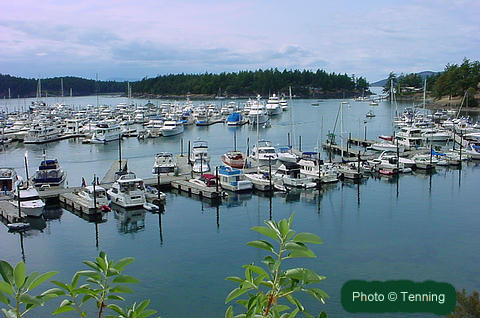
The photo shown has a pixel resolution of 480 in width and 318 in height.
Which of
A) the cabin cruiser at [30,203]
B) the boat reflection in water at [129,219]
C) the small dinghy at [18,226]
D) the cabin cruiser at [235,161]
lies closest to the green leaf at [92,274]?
the boat reflection in water at [129,219]

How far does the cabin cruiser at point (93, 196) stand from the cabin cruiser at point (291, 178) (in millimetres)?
10487

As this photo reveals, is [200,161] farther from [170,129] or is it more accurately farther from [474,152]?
[170,129]

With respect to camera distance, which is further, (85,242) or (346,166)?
(346,166)

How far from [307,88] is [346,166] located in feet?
417

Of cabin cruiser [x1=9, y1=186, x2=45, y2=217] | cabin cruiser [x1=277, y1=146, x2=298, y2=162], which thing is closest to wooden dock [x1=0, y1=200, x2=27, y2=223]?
cabin cruiser [x1=9, y1=186, x2=45, y2=217]

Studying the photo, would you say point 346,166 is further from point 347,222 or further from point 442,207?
point 347,222

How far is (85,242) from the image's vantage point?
21.7 meters

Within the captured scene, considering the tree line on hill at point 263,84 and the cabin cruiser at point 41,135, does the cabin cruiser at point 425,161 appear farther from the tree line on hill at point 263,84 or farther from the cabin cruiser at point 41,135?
the tree line on hill at point 263,84

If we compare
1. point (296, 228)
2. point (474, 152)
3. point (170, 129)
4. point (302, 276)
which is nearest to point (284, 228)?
point (302, 276)

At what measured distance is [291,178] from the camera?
1243 inches

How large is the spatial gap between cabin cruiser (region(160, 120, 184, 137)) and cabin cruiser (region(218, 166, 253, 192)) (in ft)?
105

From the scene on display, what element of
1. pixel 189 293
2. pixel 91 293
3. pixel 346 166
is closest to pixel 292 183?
pixel 346 166

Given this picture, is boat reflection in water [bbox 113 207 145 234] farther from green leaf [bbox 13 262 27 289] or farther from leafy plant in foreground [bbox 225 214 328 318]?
green leaf [bbox 13 262 27 289]

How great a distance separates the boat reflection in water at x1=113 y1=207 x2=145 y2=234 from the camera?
2362cm
